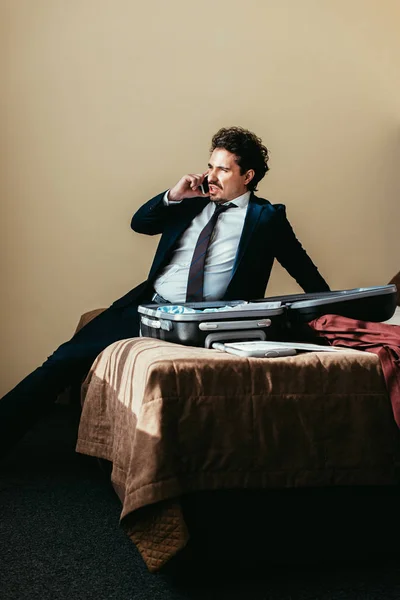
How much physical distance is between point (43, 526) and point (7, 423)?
40 cm

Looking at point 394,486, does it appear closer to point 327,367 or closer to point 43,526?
point 327,367

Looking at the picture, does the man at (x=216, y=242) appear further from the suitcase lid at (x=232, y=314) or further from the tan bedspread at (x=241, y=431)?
the tan bedspread at (x=241, y=431)

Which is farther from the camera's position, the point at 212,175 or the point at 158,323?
the point at 212,175

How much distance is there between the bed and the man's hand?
102 centimetres

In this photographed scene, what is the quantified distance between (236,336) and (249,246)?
0.73 meters

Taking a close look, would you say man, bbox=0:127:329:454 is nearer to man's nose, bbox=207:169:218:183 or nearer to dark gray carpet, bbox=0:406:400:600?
man's nose, bbox=207:169:218:183

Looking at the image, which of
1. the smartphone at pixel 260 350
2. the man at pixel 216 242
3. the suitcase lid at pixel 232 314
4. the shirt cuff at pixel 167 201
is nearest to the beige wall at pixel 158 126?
the man at pixel 216 242

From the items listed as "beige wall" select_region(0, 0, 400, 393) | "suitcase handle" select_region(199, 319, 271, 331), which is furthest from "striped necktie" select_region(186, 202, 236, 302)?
"beige wall" select_region(0, 0, 400, 393)

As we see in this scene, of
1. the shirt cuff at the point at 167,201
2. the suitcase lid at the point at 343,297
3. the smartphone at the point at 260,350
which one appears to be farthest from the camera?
the shirt cuff at the point at 167,201

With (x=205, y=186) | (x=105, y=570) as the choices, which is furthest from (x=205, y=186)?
(x=105, y=570)

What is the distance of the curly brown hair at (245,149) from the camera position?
99.2 inches

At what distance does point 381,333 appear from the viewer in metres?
1.61

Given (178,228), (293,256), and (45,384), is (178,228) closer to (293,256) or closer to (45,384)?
(293,256)

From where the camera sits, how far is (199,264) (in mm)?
2352
